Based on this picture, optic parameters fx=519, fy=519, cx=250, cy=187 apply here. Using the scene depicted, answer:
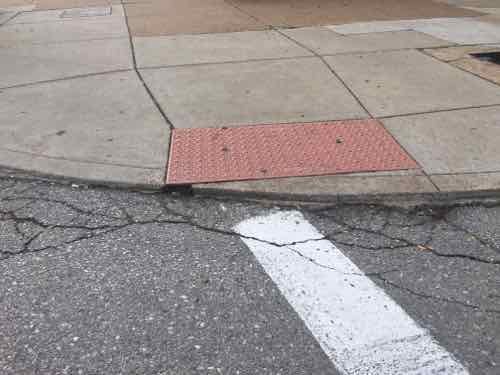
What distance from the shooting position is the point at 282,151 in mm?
4504

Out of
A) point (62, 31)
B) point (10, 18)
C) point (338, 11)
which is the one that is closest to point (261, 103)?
point (62, 31)

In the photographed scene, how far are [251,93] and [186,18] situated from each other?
474 centimetres

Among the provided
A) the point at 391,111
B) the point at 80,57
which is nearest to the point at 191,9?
the point at 80,57

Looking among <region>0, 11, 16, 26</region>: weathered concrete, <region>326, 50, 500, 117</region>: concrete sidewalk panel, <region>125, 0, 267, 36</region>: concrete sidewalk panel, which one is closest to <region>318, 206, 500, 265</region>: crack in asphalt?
<region>326, 50, 500, 117</region>: concrete sidewalk panel

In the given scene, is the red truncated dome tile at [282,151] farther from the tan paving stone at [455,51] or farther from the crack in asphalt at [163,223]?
the tan paving stone at [455,51]

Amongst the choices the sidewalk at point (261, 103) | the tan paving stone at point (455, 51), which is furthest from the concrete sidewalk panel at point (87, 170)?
the tan paving stone at point (455, 51)

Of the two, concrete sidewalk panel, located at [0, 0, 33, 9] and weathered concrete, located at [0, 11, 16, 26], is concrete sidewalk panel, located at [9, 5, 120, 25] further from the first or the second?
concrete sidewalk panel, located at [0, 0, 33, 9]

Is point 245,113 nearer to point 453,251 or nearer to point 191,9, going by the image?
point 453,251

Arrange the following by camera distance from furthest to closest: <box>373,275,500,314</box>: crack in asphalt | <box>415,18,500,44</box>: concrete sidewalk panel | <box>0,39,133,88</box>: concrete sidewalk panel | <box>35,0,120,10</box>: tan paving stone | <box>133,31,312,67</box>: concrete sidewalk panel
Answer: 1. <box>35,0,120,10</box>: tan paving stone
2. <box>415,18,500,44</box>: concrete sidewalk panel
3. <box>133,31,312,67</box>: concrete sidewalk panel
4. <box>0,39,133,88</box>: concrete sidewalk panel
5. <box>373,275,500,314</box>: crack in asphalt

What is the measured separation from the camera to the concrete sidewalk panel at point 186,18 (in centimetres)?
889

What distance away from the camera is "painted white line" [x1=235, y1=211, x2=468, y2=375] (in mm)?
2506

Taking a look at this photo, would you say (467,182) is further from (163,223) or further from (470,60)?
(470,60)

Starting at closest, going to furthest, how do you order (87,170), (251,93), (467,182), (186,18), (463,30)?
(467,182)
(87,170)
(251,93)
(463,30)
(186,18)

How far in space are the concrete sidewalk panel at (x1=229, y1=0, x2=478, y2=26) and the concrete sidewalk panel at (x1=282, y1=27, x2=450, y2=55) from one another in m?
0.92
